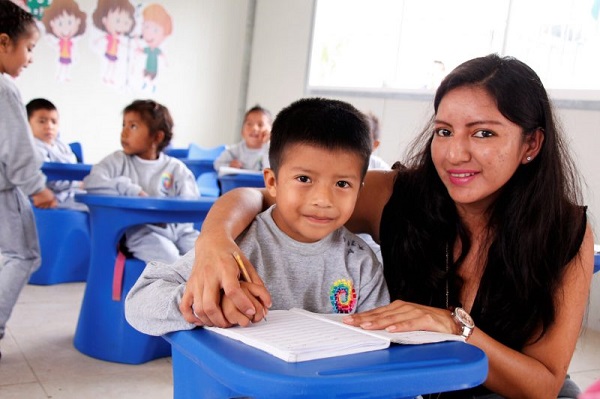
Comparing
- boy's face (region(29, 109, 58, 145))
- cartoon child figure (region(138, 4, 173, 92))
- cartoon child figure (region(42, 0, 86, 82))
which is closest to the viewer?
boy's face (region(29, 109, 58, 145))

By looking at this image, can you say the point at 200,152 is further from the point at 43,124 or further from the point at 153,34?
the point at 153,34

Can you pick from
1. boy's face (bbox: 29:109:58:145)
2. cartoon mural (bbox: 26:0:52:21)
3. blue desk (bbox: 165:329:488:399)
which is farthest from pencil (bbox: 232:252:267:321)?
cartoon mural (bbox: 26:0:52:21)

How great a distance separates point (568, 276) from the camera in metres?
1.28

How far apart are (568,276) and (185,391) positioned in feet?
2.42

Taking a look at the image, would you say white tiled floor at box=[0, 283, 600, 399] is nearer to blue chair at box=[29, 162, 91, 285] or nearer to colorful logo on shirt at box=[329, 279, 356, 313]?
blue chair at box=[29, 162, 91, 285]

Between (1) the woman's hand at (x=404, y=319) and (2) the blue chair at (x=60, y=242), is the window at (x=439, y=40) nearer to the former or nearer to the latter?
(2) the blue chair at (x=60, y=242)

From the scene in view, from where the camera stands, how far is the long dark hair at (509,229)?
130 cm

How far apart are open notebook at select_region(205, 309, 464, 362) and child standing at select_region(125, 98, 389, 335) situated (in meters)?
0.18

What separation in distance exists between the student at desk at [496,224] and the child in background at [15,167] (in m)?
1.47

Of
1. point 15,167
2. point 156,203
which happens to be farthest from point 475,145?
point 15,167

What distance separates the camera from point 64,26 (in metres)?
6.59

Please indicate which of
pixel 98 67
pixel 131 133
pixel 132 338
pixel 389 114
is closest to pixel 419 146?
pixel 132 338

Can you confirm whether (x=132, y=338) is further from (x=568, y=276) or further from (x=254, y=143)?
(x=254, y=143)

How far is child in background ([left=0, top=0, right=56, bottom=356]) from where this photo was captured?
247 centimetres
